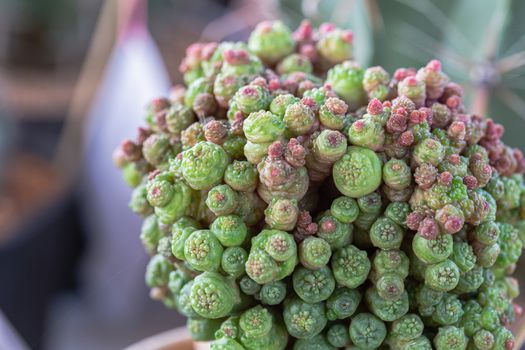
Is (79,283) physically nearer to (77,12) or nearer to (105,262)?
(105,262)

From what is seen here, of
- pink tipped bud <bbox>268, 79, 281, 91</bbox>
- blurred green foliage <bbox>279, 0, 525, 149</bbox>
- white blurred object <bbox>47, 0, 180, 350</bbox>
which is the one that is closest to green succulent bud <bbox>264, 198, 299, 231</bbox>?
pink tipped bud <bbox>268, 79, 281, 91</bbox>

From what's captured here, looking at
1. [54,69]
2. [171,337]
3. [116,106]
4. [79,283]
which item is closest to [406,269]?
[171,337]

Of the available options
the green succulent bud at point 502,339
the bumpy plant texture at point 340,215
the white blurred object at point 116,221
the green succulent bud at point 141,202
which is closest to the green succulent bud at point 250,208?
the bumpy plant texture at point 340,215

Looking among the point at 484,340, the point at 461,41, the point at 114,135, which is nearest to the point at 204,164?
the point at 484,340

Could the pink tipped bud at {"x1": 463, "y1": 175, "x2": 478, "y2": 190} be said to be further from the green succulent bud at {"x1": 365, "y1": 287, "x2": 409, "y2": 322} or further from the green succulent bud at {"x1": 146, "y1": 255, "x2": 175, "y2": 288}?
the green succulent bud at {"x1": 146, "y1": 255, "x2": 175, "y2": 288}

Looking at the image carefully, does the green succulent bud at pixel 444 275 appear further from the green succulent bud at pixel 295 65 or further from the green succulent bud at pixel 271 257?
the green succulent bud at pixel 295 65
